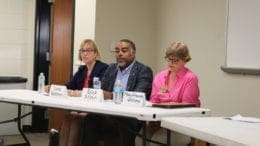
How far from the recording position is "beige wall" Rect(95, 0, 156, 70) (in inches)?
175

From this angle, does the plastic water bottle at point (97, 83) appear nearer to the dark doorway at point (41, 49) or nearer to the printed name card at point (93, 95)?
the printed name card at point (93, 95)

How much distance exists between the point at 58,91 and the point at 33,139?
1.97 m

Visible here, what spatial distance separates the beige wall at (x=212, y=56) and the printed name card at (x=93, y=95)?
1059mm

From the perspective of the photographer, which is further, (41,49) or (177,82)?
(41,49)

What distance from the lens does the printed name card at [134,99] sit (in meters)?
2.78

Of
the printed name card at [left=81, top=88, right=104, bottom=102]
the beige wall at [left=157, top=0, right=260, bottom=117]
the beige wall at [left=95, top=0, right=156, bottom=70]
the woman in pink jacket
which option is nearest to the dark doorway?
the beige wall at [left=95, top=0, right=156, bottom=70]

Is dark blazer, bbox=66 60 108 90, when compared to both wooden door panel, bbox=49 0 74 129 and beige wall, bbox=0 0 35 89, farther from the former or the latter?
beige wall, bbox=0 0 35 89

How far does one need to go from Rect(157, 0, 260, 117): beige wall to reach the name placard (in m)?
1.27

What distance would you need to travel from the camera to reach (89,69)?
3740 millimetres

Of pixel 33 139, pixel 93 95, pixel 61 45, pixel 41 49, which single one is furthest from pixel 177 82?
pixel 41 49

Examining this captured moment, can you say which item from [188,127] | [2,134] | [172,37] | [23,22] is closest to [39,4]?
[23,22]

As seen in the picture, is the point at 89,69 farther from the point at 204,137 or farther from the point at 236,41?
the point at 204,137

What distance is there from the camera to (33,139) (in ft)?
16.7

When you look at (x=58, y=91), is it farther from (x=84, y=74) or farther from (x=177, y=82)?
(x=177, y=82)
